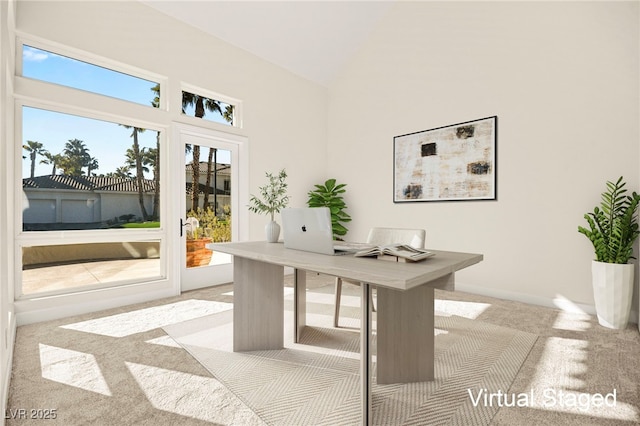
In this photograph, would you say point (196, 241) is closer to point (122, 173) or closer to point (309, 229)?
point (122, 173)

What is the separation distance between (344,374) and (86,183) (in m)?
3.05

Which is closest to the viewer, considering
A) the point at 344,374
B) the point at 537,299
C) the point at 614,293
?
the point at 344,374

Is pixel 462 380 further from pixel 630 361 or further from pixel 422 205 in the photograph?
pixel 422 205

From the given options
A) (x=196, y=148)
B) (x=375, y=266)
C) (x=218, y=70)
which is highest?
(x=218, y=70)

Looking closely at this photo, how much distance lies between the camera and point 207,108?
3.99 meters

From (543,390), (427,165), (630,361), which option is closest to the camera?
(543,390)

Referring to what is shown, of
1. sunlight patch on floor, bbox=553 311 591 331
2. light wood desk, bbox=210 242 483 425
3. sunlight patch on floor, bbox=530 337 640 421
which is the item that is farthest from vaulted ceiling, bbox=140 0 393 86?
sunlight patch on floor, bbox=530 337 640 421

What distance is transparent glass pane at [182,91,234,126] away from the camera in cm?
382

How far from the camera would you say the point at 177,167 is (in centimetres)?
366

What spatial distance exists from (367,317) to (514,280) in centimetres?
288

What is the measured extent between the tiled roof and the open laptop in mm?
2510

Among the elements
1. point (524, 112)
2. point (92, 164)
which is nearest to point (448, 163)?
point (524, 112)

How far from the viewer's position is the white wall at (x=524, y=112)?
288 centimetres

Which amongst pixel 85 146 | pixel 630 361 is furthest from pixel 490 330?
pixel 85 146
